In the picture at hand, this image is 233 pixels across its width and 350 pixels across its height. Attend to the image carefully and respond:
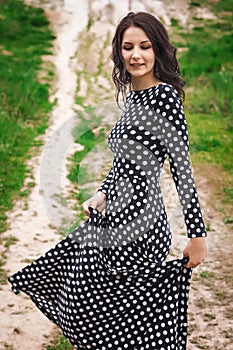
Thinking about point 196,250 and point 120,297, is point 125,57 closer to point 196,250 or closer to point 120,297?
point 196,250

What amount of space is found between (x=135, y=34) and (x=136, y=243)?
3.01 feet

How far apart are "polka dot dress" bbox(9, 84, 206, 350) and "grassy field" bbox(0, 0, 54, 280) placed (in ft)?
7.20

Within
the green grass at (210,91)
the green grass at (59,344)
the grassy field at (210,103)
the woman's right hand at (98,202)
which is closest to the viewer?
the woman's right hand at (98,202)

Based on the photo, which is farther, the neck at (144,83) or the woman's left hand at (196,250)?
the neck at (144,83)

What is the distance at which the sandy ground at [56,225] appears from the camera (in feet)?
14.4

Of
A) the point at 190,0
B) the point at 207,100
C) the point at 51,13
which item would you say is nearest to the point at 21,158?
the point at 207,100

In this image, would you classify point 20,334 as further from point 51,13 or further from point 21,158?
point 51,13

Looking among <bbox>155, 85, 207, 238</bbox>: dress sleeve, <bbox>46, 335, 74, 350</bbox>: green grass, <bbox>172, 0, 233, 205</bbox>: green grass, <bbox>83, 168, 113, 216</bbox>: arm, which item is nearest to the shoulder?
<bbox>155, 85, 207, 238</bbox>: dress sleeve

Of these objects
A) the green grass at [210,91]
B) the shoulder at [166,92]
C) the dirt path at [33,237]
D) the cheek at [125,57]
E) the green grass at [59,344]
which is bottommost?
the green grass at [59,344]

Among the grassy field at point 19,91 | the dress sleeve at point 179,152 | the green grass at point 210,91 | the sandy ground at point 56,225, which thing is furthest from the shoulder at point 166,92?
the green grass at point 210,91

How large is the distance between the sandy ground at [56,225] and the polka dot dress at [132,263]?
107cm

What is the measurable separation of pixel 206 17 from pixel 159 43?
38.2 ft

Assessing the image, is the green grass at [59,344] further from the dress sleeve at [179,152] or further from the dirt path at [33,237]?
the dress sleeve at [179,152]

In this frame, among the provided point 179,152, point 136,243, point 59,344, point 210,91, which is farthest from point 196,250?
point 210,91
